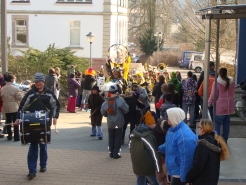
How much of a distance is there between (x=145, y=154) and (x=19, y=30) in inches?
1220

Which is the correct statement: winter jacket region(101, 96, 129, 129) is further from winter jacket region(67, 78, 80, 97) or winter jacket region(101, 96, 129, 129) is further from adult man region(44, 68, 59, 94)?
winter jacket region(67, 78, 80, 97)

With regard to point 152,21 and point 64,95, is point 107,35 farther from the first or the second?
point 152,21

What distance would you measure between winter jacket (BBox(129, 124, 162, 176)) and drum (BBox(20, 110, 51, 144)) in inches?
70.9

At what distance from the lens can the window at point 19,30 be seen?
116 ft

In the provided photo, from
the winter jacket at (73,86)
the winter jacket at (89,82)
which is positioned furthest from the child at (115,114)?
the winter jacket at (73,86)

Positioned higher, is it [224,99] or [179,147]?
[224,99]

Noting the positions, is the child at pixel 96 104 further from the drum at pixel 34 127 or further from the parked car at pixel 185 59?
the parked car at pixel 185 59

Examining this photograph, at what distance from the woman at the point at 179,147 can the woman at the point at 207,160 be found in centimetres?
15

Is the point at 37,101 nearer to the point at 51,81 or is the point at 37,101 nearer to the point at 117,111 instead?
the point at 117,111

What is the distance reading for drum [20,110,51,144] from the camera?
7453 mm

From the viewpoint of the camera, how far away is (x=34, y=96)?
768cm

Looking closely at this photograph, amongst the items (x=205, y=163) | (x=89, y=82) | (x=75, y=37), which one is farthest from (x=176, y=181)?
(x=75, y=37)

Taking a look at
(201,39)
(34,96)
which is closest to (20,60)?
(201,39)

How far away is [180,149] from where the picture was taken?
5.53m
